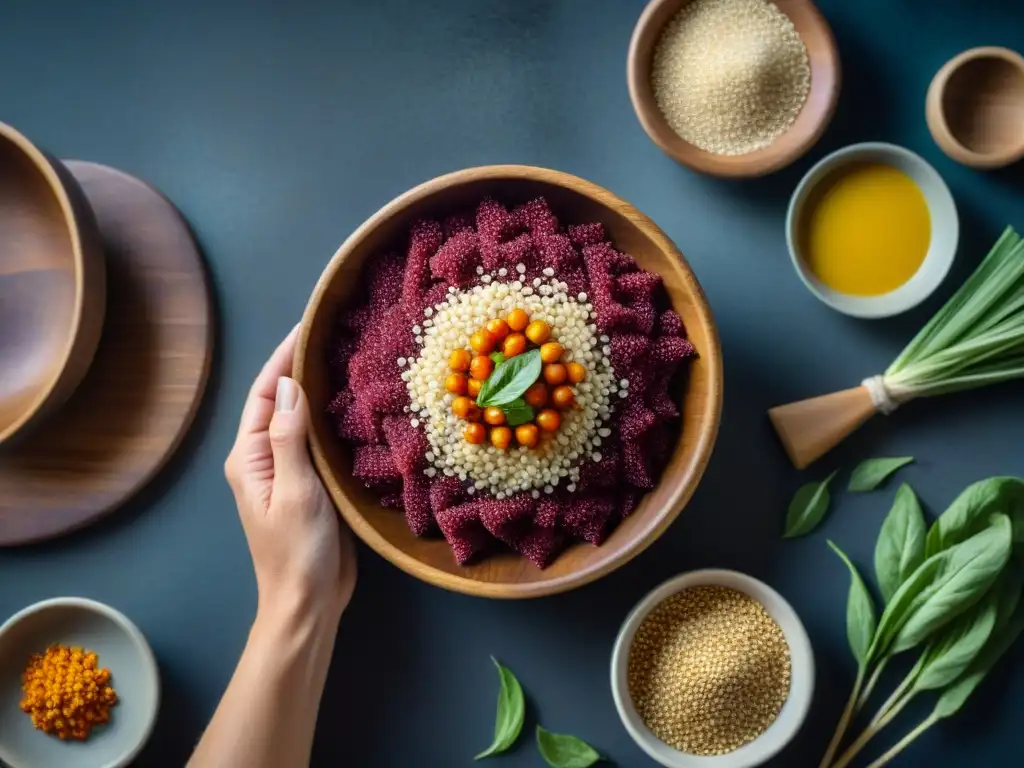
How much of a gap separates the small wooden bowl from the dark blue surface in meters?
0.05

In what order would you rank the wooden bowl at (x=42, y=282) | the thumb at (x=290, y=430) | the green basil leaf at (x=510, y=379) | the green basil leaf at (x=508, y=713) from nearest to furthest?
the green basil leaf at (x=510, y=379) < the thumb at (x=290, y=430) < the wooden bowl at (x=42, y=282) < the green basil leaf at (x=508, y=713)

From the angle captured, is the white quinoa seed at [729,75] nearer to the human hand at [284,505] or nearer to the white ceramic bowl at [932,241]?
the white ceramic bowl at [932,241]

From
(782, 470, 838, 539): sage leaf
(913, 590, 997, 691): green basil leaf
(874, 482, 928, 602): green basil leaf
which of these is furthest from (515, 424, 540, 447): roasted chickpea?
(913, 590, 997, 691): green basil leaf

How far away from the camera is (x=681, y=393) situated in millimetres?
1330

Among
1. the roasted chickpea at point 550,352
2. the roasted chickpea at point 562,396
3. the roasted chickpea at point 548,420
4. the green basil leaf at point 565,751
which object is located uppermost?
the roasted chickpea at point 550,352

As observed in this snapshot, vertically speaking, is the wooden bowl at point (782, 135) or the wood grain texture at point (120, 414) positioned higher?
the wooden bowl at point (782, 135)

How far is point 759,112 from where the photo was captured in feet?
4.88

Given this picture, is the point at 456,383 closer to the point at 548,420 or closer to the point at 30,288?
the point at 548,420

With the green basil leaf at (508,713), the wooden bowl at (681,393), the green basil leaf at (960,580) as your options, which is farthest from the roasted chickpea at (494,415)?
the green basil leaf at (960,580)

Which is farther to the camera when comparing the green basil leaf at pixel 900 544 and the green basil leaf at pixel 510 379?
the green basil leaf at pixel 900 544

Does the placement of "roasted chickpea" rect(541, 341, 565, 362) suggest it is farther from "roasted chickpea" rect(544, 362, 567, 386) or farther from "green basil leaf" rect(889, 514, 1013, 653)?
"green basil leaf" rect(889, 514, 1013, 653)

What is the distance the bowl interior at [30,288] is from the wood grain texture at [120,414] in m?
0.06

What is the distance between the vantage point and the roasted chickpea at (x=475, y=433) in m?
1.21

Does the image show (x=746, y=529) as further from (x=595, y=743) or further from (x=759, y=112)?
(x=759, y=112)
